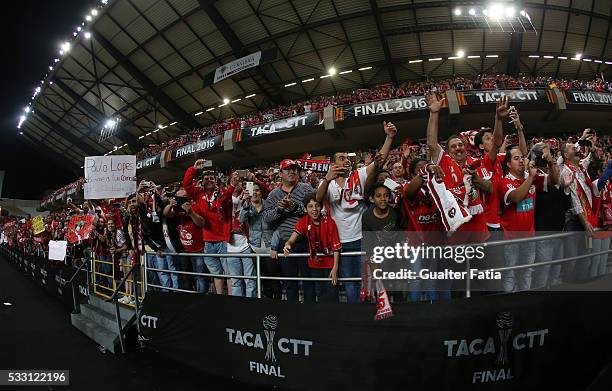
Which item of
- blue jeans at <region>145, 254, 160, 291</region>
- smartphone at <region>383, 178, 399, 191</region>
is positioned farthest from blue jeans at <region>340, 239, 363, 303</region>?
blue jeans at <region>145, 254, 160, 291</region>

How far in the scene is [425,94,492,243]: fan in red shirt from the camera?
112 inches

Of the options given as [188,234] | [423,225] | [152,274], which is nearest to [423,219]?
[423,225]

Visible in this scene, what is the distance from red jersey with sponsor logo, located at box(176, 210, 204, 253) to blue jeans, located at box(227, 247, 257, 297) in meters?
0.91

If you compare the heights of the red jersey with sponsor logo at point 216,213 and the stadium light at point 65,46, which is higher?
the stadium light at point 65,46

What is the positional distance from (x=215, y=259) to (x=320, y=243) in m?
1.77

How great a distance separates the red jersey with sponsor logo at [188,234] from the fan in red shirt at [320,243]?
1946mm

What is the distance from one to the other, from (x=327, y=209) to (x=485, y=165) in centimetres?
160

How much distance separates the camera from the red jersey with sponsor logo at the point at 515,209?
10.8ft

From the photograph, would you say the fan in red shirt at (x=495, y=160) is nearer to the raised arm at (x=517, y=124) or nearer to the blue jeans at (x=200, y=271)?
the raised arm at (x=517, y=124)

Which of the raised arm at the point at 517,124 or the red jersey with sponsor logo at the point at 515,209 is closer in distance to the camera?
the raised arm at the point at 517,124

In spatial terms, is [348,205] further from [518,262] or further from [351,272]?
[518,262]

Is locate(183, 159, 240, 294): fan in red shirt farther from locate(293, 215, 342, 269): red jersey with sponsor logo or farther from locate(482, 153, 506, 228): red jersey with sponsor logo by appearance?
locate(482, 153, 506, 228): red jersey with sponsor logo

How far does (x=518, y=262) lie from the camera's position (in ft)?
10.2

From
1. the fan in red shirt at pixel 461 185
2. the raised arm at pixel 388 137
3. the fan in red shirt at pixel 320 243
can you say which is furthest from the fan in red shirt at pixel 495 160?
the fan in red shirt at pixel 320 243
